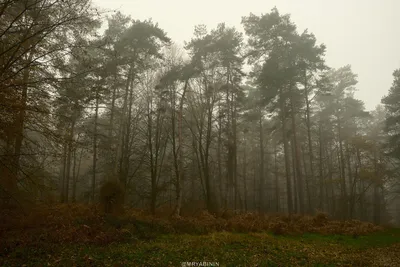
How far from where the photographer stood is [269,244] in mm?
A: 9375

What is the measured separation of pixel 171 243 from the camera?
9.05 metres

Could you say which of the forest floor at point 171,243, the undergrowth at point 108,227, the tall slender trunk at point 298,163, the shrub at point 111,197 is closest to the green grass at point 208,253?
the forest floor at point 171,243

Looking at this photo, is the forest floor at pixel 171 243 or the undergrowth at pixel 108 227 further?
the undergrowth at pixel 108 227

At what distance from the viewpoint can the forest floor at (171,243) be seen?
6725 millimetres

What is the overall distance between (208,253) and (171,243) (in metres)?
1.85

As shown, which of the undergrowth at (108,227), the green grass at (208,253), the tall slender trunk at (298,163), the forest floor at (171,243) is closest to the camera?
the green grass at (208,253)

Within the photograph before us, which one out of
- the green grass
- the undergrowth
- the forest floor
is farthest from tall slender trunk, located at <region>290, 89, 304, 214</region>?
the green grass

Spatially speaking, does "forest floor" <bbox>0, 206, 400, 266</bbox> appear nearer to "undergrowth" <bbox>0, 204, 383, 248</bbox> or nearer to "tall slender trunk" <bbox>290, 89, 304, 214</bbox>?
"undergrowth" <bbox>0, 204, 383, 248</bbox>

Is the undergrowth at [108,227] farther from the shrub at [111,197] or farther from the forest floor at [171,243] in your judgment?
the shrub at [111,197]

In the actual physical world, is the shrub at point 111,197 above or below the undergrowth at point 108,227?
above

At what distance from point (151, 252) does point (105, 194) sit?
20.9ft

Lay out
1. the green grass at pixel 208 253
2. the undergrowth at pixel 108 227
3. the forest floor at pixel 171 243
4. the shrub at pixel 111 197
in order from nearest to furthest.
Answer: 1. the green grass at pixel 208 253
2. the forest floor at pixel 171 243
3. the undergrowth at pixel 108 227
4. the shrub at pixel 111 197

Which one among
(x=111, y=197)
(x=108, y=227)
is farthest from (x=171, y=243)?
(x=111, y=197)

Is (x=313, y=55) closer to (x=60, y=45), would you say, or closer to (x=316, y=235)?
(x=316, y=235)
